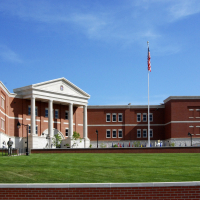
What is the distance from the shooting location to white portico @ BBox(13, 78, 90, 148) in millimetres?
70750

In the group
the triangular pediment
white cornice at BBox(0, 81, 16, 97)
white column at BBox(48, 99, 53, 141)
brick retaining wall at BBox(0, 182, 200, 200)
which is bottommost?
brick retaining wall at BBox(0, 182, 200, 200)

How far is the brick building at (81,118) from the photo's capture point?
71000 mm

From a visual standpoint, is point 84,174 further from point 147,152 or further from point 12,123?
point 12,123

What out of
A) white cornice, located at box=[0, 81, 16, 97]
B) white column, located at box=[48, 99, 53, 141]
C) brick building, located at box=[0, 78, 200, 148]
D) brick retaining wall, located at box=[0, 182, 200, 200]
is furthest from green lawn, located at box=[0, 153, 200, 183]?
white column, located at box=[48, 99, 53, 141]

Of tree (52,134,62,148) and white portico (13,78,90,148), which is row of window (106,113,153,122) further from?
tree (52,134,62,148)

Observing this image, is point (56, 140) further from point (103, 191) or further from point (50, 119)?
point (103, 191)

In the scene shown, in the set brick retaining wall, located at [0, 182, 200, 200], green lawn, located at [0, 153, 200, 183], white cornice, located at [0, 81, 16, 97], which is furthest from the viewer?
white cornice, located at [0, 81, 16, 97]

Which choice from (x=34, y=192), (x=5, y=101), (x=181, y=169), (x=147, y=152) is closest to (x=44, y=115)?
(x=5, y=101)

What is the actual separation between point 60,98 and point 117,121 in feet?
58.7

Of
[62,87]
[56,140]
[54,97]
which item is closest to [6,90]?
[54,97]

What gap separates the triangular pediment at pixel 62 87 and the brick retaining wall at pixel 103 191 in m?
54.7

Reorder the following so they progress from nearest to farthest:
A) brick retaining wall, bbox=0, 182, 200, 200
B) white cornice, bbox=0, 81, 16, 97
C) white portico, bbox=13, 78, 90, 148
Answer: brick retaining wall, bbox=0, 182, 200, 200
white cornice, bbox=0, 81, 16, 97
white portico, bbox=13, 78, 90, 148

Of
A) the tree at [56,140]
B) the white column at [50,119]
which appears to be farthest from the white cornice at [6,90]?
the tree at [56,140]

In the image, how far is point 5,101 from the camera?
224 feet
